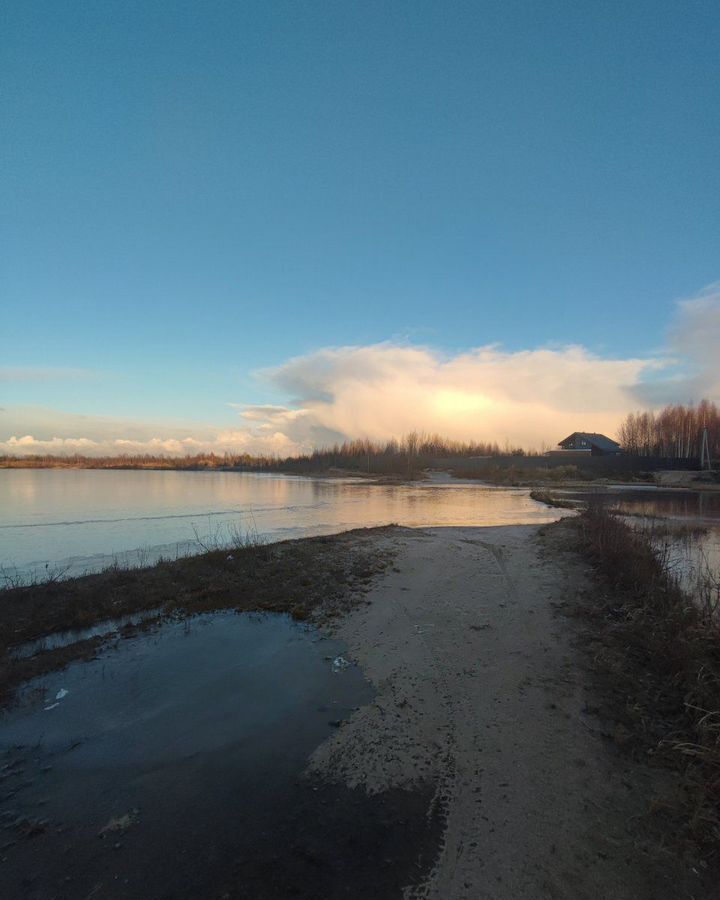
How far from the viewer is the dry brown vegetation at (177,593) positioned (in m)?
7.36

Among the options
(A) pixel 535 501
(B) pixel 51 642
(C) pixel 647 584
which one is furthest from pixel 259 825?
(A) pixel 535 501

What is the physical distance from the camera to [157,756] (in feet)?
14.8

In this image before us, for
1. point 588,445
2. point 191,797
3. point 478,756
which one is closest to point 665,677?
point 478,756

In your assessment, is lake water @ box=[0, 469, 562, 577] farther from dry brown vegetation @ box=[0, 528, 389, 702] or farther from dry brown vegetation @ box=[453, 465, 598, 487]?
dry brown vegetation @ box=[453, 465, 598, 487]

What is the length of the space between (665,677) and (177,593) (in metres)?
8.39

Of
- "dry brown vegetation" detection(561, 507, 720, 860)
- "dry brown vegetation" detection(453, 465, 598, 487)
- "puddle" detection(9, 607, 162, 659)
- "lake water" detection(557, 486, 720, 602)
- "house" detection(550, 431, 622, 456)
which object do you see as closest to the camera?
"dry brown vegetation" detection(561, 507, 720, 860)

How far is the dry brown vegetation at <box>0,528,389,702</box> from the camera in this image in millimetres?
→ 7359

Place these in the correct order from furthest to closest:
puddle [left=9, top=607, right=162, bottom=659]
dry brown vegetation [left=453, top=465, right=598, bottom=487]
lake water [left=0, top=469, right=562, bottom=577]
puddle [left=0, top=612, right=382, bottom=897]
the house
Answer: the house < dry brown vegetation [left=453, top=465, right=598, bottom=487] < lake water [left=0, top=469, right=562, bottom=577] < puddle [left=9, top=607, right=162, bottom=659] < puddle [left=0, top=612, right=382, bottom=897]

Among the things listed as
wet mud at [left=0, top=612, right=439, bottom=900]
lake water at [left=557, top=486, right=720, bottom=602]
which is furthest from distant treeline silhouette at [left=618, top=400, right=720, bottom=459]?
wet mud at [left=0, top=612, right=439, bottom=900]

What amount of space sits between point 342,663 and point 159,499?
107 feet

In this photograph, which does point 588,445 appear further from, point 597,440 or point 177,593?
point 177,593

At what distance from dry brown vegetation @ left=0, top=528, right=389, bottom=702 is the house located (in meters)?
74.2

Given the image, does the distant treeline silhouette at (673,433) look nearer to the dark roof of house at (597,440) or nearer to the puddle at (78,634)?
the dark roof of house at (597,440)

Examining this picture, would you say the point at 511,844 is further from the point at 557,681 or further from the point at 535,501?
the point at 535,501
